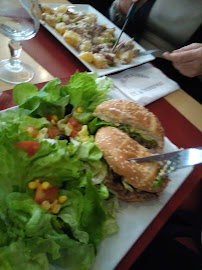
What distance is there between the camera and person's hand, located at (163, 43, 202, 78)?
5.90 feet

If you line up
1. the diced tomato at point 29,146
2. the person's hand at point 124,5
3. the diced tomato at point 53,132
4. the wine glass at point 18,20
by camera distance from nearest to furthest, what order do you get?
the diced tomato at point 29,146
the diced tomato at point 53,132
the wine glass at point 18,20
the person's hand at point 124,5

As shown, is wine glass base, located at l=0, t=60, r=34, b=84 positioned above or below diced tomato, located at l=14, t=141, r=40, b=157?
below

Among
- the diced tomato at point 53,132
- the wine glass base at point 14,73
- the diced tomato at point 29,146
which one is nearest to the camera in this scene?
the diced tomato at point 29,146

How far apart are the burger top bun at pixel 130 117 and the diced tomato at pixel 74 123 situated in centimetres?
11

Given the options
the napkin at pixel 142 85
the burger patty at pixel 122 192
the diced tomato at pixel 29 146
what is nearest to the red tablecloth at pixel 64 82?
the napkin at pixel 142 85

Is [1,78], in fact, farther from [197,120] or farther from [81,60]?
[197,120]

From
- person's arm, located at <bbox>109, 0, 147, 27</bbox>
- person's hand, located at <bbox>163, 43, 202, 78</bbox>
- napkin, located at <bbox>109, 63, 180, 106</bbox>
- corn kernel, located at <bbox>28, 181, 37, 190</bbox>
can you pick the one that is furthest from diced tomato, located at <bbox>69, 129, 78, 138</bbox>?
person's arm, located at <bbox>109, 0, 147, 27</bbox>

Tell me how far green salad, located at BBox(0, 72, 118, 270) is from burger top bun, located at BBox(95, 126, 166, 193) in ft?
0.19

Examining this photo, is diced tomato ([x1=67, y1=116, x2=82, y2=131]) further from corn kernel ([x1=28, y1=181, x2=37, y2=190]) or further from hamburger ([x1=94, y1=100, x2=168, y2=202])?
corn kernel ([x1=28, y1=181, x2=37, y2=190])

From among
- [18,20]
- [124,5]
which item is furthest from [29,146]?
[124,5]

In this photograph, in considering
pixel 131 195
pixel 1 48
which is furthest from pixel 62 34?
pixel 131 195

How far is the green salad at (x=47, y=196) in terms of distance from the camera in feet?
2.44

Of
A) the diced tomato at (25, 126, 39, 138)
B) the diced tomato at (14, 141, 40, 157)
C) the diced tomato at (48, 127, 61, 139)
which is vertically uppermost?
the diced tomato at (14, 141, 40, 157)

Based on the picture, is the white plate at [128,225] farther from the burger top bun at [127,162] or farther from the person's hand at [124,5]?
the person's hand at [124,5]
